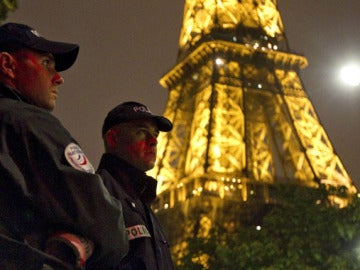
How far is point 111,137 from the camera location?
4.08m

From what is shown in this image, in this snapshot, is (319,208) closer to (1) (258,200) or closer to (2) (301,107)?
(1) (258,200)

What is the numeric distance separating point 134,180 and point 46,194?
4.95ft

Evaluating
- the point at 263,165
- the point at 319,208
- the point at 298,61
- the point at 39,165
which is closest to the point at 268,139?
the point at 263,165

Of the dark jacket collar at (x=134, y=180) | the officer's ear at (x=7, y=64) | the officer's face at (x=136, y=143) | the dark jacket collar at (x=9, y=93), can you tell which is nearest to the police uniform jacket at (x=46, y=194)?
the dark jacket collar at (x=9, y=93)

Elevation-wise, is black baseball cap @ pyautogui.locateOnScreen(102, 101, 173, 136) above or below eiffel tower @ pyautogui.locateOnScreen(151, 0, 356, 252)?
below

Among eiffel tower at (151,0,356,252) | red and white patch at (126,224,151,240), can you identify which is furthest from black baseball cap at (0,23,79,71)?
eiffel tower at (151,0,356,252)

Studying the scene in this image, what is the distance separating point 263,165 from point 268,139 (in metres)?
2.54

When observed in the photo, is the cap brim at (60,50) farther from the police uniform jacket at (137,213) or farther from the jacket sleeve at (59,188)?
the police uniform jacket at (137,213)

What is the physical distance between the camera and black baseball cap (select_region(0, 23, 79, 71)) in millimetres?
2557

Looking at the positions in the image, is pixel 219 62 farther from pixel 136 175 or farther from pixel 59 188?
pixel 59 188

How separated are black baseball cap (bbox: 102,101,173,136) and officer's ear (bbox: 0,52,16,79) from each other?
1.57 metres

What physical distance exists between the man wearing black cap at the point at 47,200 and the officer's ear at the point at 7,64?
17 cm

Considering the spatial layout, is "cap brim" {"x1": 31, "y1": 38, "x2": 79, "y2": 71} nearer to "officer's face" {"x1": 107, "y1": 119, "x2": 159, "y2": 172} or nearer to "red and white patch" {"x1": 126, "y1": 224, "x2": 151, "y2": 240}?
"red and white patch" {"x1": 126, "y1": 224, "x2": 151, "y2": 240}

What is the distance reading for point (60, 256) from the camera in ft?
6.82
